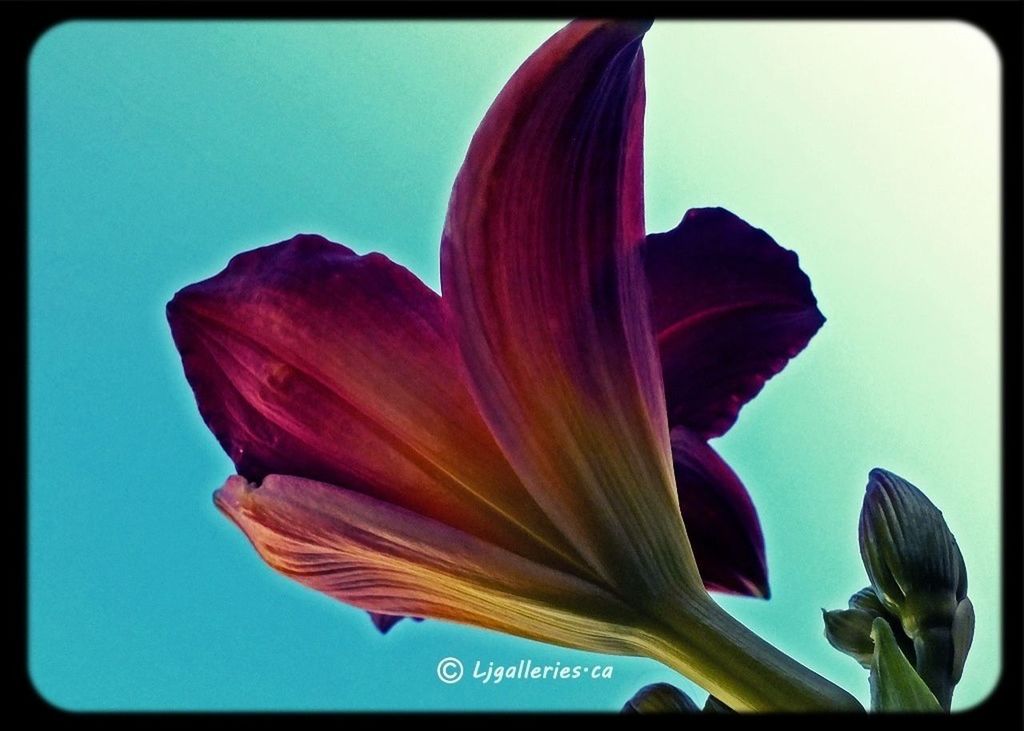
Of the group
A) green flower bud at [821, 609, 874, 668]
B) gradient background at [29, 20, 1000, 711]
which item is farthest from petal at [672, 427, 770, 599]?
green flower bud at [821, 609, 874, 668]

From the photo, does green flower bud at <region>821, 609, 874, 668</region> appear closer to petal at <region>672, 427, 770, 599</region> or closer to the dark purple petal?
petal at <region>672, 427, 770, 599</region>

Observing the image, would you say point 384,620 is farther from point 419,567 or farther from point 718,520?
point 718,520

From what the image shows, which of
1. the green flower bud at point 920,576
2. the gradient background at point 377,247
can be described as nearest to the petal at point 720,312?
the gradient background at point 377,247

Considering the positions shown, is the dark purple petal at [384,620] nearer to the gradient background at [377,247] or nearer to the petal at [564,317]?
the gradient background at [377,247]

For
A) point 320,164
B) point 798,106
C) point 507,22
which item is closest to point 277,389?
point 320,164

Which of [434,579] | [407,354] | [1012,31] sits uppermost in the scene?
[1012,31]

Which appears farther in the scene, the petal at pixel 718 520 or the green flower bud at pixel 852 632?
the petal at pixel 718 520

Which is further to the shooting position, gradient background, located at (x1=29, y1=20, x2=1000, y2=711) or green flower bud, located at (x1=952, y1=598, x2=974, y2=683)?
gradient background, located at (x1=29, y1=20, x2=1000, y2=711)

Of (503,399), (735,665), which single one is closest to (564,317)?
(503,399)

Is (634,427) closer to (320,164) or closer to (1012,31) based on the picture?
(320,164)
